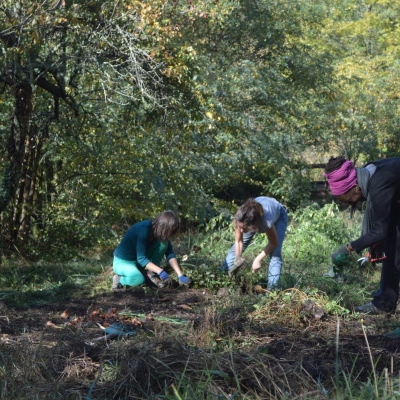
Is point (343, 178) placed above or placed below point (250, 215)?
above

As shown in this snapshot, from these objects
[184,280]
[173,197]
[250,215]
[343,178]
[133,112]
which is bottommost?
[184,280]

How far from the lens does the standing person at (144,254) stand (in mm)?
8227

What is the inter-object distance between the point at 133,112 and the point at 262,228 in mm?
4418

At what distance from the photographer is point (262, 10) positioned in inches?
753

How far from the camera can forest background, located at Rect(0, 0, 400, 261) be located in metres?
10.5

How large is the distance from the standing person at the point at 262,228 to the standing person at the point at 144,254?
0.65 metres

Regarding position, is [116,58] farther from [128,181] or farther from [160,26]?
[128,181]

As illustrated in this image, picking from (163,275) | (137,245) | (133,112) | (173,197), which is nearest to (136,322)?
(163,275)

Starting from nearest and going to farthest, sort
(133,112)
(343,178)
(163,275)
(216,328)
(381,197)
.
Answer: (216,328) < (381,197) < (343,178) < (163,275) < (133,112)

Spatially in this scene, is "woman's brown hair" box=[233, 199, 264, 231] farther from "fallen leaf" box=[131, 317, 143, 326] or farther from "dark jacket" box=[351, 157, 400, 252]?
"fallen leaf" box=[131, 317, 143, 326]

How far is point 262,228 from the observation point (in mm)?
8148

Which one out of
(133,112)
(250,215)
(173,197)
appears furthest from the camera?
(173,197)

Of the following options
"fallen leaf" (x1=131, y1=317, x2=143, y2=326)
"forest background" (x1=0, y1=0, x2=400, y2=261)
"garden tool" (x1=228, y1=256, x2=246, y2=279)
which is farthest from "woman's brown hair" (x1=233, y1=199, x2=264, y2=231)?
"forest background" (x1=0, y1=0, x2=400, y2=261)

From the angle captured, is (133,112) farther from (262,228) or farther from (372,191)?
(372,191)
